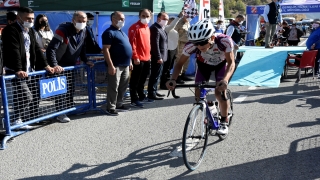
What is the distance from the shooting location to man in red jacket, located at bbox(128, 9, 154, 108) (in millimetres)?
7598

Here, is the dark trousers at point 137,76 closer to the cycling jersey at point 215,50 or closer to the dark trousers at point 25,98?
the dark trousers at point 25,98

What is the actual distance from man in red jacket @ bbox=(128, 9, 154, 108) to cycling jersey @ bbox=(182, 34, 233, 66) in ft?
8.66

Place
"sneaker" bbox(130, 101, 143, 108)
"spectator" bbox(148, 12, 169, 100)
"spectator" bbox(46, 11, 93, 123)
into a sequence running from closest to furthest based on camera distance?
1. "spectator" bbox(46, 11, 93, 123)
2. "sneaker" bbox(130, 101, 143, 108)
3. "spectator" bbox(148, 12, 169, 100)

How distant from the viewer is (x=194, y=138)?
434 centimetres

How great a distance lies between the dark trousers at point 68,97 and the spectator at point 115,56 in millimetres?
716

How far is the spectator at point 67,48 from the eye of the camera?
623cm

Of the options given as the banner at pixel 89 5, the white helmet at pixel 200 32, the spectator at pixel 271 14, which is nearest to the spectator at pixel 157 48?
the banner at pixel 89 5

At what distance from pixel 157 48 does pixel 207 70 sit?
9.89 ft

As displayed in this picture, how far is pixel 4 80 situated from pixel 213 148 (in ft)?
10.9

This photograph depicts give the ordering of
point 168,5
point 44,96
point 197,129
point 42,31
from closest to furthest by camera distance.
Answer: point 197,129 → point 44,96 → point 42,31 → point 168,5

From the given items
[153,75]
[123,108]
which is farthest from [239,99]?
[123,108]

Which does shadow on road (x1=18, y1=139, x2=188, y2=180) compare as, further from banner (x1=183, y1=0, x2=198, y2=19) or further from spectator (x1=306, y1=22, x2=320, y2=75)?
spectator (x1=306, y1=22, x2=320, y2=75)

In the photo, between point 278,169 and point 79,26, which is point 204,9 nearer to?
point 79,26

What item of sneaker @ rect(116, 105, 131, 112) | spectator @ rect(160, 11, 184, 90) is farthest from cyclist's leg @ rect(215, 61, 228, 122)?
spectator @ rect(160, 11, 184, 90)
